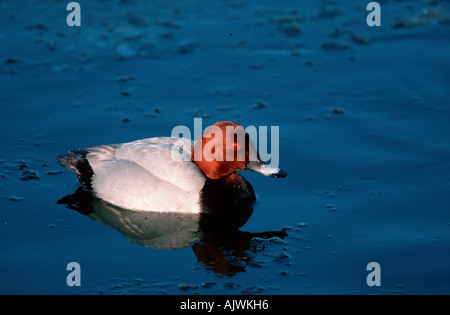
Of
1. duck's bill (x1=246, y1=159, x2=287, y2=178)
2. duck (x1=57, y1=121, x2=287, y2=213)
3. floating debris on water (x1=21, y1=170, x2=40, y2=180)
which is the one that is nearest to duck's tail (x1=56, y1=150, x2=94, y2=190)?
duck (x1=57, y1=121, x2=287, y2=213)

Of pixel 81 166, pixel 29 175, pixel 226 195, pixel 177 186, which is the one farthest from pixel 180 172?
pixel 29 175

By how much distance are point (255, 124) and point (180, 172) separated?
1.93 meters

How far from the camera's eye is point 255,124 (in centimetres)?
876

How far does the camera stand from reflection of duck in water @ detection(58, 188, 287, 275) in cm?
654

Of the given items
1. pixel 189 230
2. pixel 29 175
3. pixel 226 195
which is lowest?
pixel 189 230

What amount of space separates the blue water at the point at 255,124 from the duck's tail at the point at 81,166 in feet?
0.86

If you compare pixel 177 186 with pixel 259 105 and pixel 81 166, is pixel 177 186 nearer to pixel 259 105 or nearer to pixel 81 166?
pixel 81 166

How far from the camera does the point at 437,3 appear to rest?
1141 centimetres

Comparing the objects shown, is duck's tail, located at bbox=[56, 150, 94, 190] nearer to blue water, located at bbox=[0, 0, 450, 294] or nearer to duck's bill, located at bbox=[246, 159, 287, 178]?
blue water, located at bbox=[0, 0, 450, 294]

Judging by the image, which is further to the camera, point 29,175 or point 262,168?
point 29,175

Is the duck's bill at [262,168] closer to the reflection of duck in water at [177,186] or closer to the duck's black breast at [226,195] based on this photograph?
the reflection of duck in water at [177,186]

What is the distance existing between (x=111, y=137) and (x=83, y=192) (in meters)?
1.07
